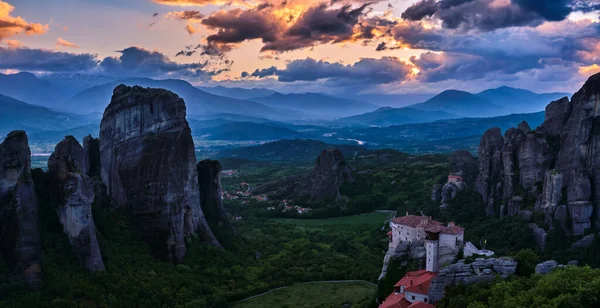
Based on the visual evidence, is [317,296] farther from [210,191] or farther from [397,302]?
[210,191]

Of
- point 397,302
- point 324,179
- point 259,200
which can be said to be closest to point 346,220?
point 324,179

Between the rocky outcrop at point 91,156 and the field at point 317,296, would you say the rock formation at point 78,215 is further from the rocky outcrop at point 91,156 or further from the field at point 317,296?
the rocky outcrop at point 91,156

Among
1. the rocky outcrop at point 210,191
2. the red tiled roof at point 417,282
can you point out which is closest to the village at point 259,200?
the rocky outcrop at point 210,191

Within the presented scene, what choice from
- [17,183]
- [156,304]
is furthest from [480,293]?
[17,183]

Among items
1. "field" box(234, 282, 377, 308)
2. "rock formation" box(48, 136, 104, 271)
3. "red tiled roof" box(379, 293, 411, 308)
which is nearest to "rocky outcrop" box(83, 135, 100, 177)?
"rock formation" box(48, 136, 104, 271)

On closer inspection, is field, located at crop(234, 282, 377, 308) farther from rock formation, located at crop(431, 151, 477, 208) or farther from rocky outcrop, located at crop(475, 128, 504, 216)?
rock formation, located at crop(431, 151, 477, 208)

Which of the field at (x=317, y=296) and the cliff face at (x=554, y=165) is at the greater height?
the cliff face at (x=554, y=165)
